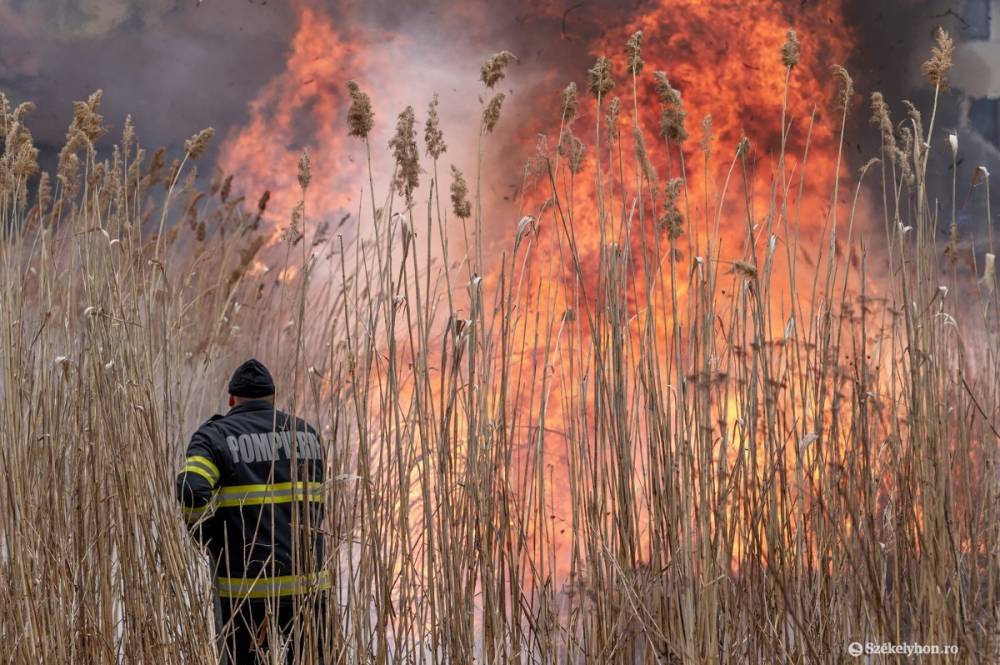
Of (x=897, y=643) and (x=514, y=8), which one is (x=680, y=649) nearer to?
(x=897, y=643)

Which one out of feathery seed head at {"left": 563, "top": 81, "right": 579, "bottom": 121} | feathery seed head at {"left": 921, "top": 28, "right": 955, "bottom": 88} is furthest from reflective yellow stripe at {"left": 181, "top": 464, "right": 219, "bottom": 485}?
feathery seed head at {"left": 921, "top": 28, "right": 955, "bottom": 88}

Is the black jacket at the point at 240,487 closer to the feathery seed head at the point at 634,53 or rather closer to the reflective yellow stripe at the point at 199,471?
the reflective yellow stripe at the point at 199,471

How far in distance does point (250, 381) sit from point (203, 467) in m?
0.28

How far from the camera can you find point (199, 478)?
6.77 feet

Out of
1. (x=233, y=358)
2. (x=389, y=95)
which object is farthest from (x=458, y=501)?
(x=389, y=95)

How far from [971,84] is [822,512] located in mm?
3755

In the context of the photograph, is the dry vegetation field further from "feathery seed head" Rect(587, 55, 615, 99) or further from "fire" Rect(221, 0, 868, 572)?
"fire" Rect(221, 0, 868, 572)

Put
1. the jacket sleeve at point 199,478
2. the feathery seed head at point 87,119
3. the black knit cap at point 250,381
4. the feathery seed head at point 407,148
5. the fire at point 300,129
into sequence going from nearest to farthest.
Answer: the feathery seed head at point 407,148
the feathery seed head at point 87,119
the jacket sleeve at point 199,478
the black knit cap at point 250,381
the fire at point 300,129

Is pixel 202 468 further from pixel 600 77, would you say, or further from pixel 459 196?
pixel 600 77

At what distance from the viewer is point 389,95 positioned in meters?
4.78

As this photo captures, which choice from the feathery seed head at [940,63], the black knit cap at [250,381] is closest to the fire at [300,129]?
the black knit cap at [250,381]

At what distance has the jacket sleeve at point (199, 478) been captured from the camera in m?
2.03
